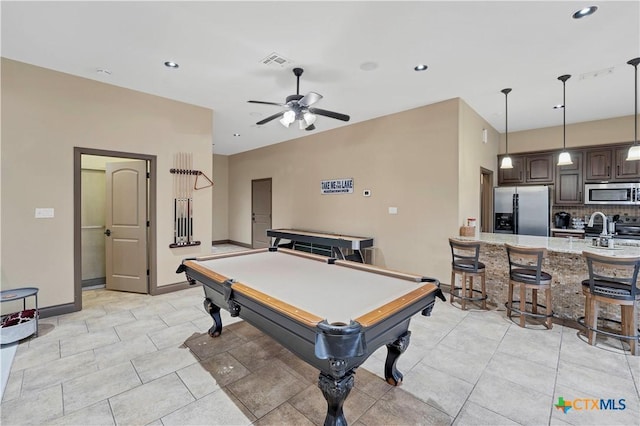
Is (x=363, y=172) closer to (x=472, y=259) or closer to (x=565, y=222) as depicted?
(x=472, y=259)

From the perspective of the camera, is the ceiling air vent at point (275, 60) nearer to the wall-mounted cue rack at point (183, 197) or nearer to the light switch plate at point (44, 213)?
the wall-mounted cue rack at point (183, 197)

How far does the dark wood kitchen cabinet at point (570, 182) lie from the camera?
5332 millimetres

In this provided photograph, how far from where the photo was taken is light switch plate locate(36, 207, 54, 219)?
337 centimetres

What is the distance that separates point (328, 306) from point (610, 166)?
6.25 m

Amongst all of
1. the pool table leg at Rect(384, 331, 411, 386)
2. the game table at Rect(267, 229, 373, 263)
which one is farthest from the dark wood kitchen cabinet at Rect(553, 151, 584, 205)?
the pool table leg at Rect(384, 331, 411, 386)

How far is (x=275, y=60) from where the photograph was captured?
319 centimetres

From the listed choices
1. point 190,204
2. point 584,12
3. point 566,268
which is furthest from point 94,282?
point 584,12

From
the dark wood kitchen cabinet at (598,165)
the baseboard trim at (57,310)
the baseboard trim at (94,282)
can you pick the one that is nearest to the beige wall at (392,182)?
the dark wood kitchen cabinet at (598,165)

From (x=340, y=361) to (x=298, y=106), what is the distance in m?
2.63

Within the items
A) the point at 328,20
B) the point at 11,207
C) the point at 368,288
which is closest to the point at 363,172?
the point at 328,20

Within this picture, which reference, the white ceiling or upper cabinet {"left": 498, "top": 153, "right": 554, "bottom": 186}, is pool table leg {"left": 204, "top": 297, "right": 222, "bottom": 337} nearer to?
the white ceiling

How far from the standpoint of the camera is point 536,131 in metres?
5.84

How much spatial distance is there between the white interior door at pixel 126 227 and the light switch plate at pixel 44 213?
39.6 inches

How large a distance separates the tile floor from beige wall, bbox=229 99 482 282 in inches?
65.5
